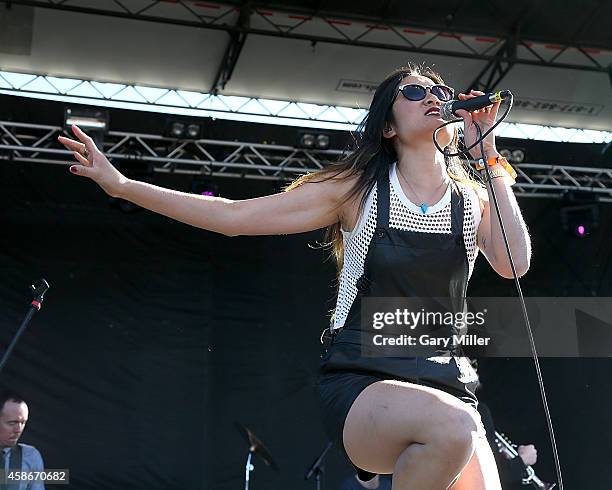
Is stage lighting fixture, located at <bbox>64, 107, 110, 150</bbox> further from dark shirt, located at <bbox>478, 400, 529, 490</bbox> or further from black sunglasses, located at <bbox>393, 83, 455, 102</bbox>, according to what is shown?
black sunglasses, located at <bbox>393, 83, 455, 102</bbox>

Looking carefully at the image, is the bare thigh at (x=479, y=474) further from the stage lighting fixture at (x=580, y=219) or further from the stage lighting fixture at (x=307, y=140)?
the stage lighting fixture at (x=580, y=219)

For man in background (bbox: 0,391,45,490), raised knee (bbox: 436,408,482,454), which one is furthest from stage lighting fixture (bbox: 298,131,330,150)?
raised knee (bbox: 436,408,482,454)

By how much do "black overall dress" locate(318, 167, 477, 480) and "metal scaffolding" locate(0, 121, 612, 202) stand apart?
193 inches

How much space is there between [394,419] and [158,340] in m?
6.26

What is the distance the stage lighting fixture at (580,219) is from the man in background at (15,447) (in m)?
5.49

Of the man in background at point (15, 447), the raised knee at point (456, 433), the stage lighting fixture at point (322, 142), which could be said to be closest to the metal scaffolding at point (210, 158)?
the stage lighting fixture at point (322, 142)

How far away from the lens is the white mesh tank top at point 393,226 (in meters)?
2.25

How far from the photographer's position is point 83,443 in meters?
7.55

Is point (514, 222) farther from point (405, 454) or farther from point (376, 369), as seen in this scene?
point (405, 454)

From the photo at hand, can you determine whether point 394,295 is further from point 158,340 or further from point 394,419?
point 158,340

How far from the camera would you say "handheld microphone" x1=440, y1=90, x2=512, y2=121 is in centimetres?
231

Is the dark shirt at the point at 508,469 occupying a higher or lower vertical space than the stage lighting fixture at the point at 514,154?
lower

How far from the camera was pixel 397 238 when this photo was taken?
221cm

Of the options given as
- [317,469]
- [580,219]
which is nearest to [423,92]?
[317,469]
